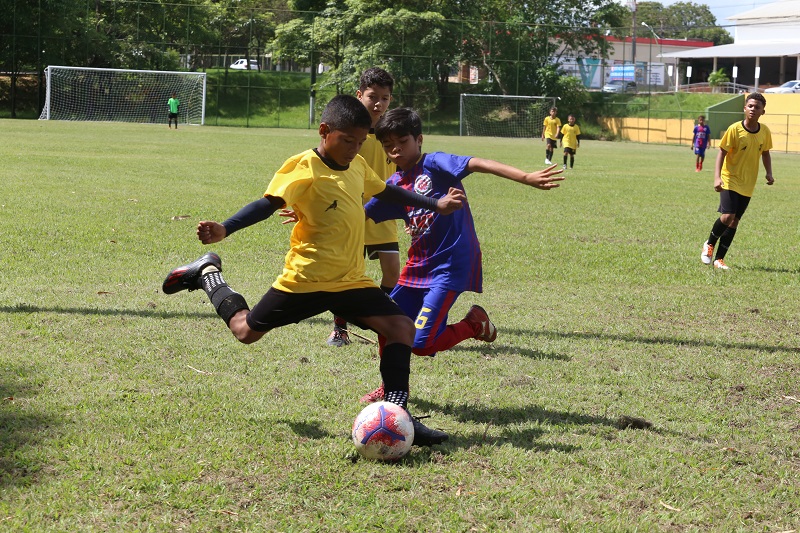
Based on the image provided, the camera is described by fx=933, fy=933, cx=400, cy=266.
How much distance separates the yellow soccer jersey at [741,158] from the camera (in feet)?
34.3

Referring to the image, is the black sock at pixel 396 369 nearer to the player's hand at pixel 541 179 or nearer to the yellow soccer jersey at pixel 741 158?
the player's hand at pixel 541 179

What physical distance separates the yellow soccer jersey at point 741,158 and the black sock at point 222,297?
7185 mm

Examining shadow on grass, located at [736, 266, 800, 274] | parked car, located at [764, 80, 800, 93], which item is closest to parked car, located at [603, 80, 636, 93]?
parked car, located at [764, 80, 800, 93]

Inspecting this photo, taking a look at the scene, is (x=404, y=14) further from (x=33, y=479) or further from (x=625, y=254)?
(x=33, y=479)

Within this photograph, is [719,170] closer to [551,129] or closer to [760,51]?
[551,129]

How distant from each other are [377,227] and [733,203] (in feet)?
18.9

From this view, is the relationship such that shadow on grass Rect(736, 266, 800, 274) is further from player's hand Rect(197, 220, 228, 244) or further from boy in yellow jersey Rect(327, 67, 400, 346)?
player's hand Rect(197, 220, 228, 244)

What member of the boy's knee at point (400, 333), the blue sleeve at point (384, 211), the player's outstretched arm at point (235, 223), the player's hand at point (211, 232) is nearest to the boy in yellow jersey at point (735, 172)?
the blue sleeve at point (384, 211)

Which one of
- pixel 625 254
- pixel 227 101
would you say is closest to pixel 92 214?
pixel 625 254

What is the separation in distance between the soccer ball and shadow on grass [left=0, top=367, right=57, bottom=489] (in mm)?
1342

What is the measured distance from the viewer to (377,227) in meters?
6.27

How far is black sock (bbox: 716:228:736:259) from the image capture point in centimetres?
1029

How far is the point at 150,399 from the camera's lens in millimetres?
4824

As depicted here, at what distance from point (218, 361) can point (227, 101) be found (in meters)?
48.0
